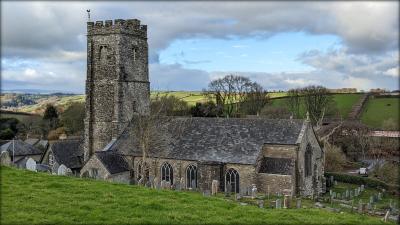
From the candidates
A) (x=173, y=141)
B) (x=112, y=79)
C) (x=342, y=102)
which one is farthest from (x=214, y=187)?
(x=342, y=102)

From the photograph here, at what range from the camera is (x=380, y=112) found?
2827 inches

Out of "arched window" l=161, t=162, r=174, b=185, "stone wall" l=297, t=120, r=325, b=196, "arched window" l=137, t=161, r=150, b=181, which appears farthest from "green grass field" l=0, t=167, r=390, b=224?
"arched window" l=137, t=161, r=150, b=181

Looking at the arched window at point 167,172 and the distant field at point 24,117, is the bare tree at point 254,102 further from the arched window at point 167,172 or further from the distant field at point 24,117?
the arched window at point 167,172

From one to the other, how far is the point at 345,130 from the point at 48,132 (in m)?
51.8

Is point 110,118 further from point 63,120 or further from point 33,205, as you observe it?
point 63,120

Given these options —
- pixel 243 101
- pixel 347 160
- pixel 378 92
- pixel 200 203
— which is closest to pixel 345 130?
pixel 347 160

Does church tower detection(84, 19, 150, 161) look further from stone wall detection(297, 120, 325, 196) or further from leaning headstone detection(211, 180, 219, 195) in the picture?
stone wall detection(297, 120, 325, 196)

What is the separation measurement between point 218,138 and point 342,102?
2148 inches

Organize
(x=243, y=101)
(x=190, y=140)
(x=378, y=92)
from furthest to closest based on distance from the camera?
1. (x=378, y=92)
2. (x=243, y=101)
3. (x=190, y=140)

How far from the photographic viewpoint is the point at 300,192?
32.2 metres

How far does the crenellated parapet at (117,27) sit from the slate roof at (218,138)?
8853mm

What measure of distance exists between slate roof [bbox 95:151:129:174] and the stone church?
2 cm

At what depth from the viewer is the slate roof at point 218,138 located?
33062 millimetres

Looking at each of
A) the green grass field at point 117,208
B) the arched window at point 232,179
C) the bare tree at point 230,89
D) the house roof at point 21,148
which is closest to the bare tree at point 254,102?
the bare tree at point 230,89
